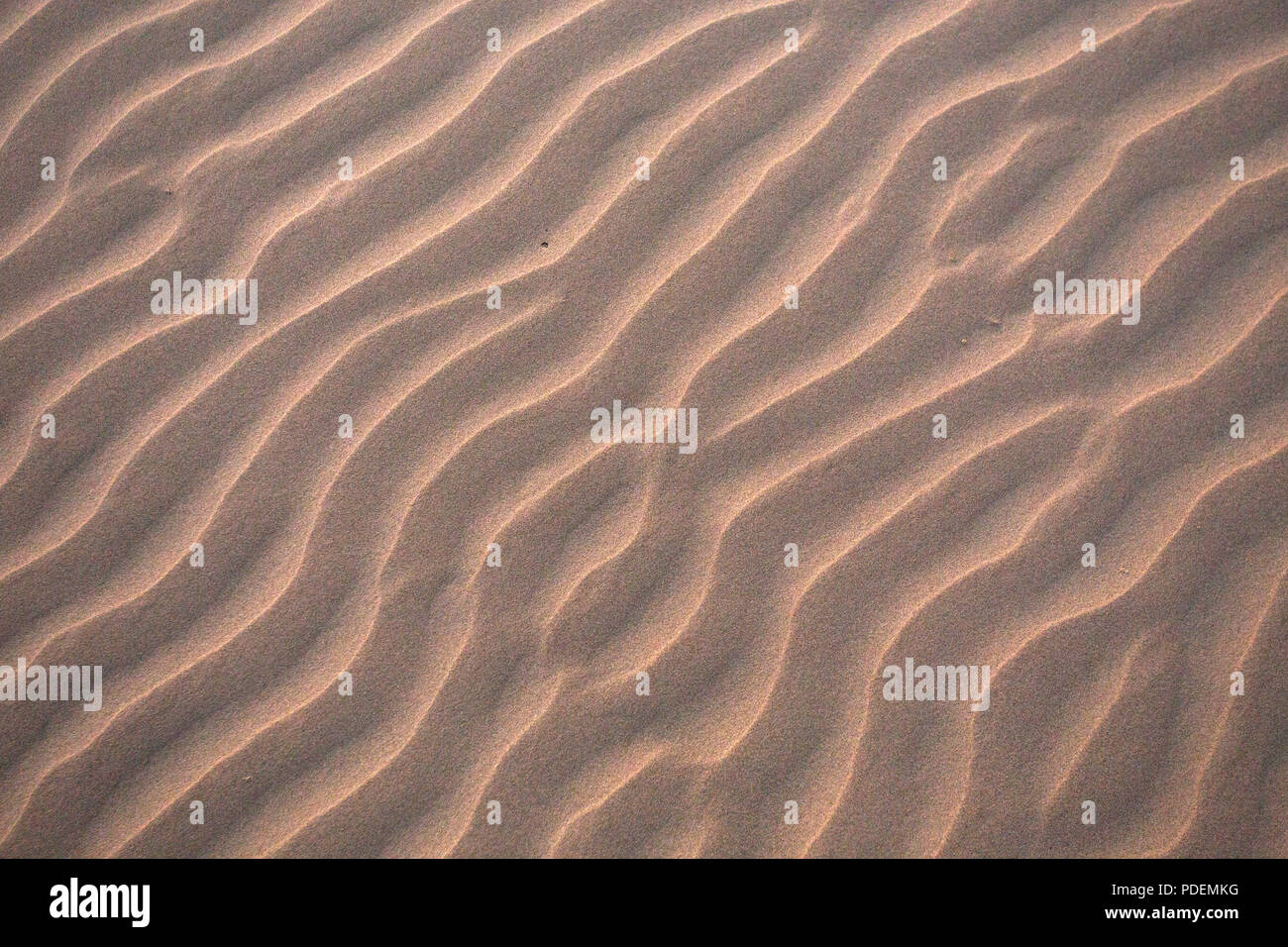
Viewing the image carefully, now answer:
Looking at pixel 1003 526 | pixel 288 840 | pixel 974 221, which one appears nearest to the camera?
pixel 288 840

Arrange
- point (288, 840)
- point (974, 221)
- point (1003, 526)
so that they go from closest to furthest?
point (288, 840) < point (1003, 526) < point (974, 221)

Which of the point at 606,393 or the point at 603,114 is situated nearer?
the point at 606,393

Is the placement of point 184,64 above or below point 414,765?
above

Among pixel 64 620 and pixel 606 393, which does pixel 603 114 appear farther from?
pixel 64 620
